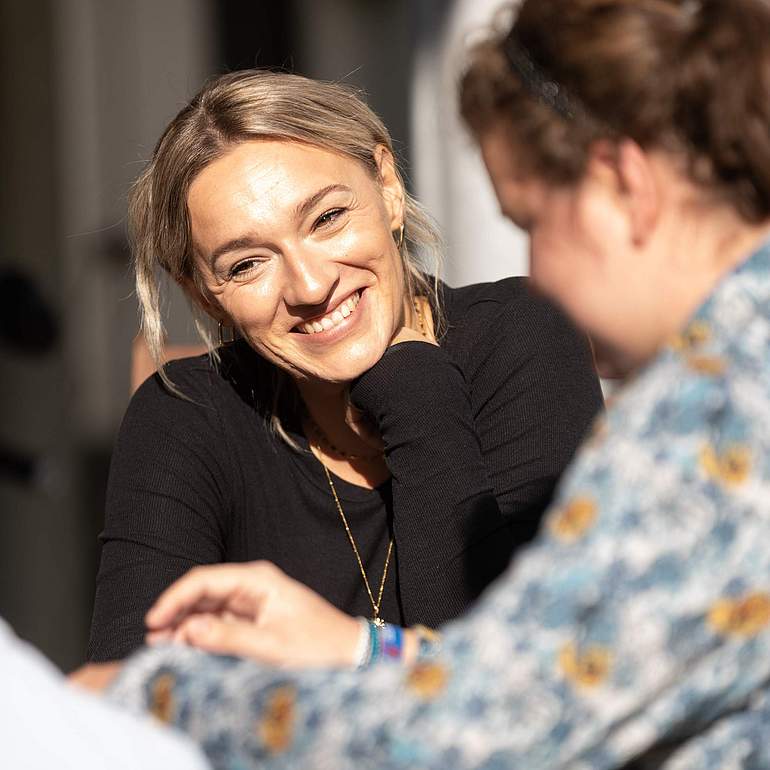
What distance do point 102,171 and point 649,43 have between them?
4.04 meters

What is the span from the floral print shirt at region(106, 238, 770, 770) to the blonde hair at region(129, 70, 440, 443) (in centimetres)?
123

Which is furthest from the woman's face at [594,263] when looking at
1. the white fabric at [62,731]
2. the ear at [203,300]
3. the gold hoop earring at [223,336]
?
the gold hoop earring at [223,336]

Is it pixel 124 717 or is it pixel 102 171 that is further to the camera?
pixel 102 171

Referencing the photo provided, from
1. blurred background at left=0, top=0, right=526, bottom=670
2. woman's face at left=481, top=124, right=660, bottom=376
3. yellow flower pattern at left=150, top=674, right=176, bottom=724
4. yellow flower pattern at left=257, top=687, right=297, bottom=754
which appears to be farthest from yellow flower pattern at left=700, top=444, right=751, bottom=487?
blurred background at left=0, top=0, right=526, bottom=670

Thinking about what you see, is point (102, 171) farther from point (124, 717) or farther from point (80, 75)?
point (124, 717)

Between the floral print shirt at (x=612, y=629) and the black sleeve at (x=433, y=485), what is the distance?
84 cm

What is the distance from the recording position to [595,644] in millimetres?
1189

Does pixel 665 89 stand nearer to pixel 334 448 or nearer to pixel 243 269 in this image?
pixel 243 269

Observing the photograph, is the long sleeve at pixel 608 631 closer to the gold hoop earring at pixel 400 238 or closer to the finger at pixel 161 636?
the finger at pixel 161 636

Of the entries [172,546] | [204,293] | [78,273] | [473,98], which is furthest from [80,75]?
[473,98]

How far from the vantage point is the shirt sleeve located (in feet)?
3.89

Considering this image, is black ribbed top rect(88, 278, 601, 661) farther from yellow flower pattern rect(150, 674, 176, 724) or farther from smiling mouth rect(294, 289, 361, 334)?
yellow flower pattern rect(150, 674, 176, 724)

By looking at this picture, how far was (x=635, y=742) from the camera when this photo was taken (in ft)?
4.04

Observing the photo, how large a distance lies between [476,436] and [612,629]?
1.10 m
